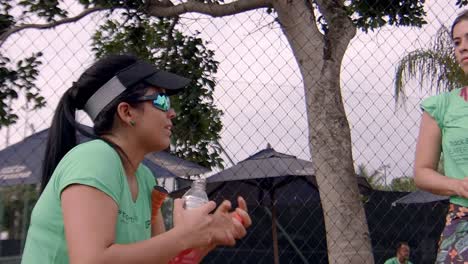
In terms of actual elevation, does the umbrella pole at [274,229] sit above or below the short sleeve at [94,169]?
below

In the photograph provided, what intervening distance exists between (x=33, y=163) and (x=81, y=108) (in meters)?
3.11

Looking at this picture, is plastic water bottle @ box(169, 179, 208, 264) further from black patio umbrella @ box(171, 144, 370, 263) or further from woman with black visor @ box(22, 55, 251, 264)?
black patio umbrella @ box(171, 144, 370, 263)

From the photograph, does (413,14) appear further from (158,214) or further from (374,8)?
(158,214)

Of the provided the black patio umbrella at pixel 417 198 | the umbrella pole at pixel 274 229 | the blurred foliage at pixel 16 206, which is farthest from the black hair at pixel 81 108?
the black patio umbrella at pixel 417 198

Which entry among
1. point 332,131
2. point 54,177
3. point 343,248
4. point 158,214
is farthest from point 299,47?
point 54,177

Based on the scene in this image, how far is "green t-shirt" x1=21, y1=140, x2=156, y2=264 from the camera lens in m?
1.83

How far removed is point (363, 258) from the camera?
5.19 m

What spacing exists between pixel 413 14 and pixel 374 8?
298 millimetres

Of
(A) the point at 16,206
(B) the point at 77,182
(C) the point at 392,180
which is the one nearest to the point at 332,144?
(C) the point at 392,180

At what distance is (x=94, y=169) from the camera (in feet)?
6.02

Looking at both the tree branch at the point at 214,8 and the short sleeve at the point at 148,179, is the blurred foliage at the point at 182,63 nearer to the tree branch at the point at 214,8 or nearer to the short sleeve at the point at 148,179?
the tree branch at the point at 214,8

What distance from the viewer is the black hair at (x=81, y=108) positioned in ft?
6.88

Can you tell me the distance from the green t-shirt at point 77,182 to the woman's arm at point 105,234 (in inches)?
1.3

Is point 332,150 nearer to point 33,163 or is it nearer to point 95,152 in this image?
point 33,163
